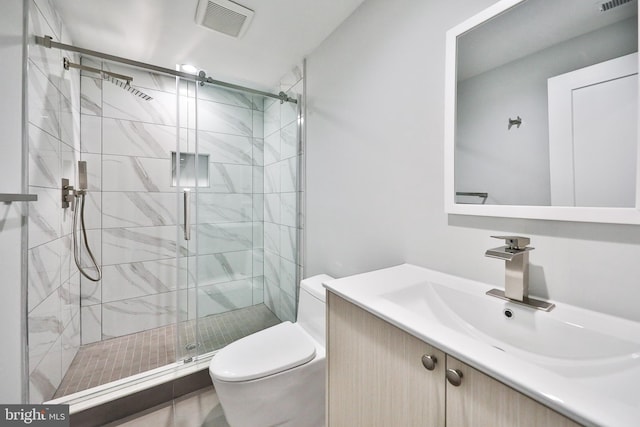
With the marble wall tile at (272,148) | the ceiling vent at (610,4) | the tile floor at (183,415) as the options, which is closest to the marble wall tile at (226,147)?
the marble wall tile at (272,148)

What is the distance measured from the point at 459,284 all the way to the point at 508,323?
0.61 ft

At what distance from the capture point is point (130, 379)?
1543 mm

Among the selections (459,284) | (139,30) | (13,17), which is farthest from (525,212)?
(139,30)

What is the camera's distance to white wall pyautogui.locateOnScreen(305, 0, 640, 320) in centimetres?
71

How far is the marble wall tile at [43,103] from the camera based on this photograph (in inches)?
49.5

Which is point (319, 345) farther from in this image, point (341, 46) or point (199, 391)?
point (341, 46)

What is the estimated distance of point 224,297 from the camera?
1.86 metres

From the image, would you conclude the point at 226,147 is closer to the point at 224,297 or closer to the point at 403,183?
the point at 224,297

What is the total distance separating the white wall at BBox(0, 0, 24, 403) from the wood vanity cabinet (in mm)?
1267

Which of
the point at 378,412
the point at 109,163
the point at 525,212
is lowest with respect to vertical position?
the point at 378,412

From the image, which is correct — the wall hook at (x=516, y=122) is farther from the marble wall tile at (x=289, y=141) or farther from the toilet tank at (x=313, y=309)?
the marble wall tile at (x=289, y=141)

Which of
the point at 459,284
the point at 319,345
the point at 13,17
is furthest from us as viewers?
the point at 319,345

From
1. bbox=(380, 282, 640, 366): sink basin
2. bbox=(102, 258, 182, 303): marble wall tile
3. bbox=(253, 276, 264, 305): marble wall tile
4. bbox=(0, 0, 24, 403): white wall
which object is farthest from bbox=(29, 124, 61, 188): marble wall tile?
bbox=(380, 282, 640, 366): sink basin

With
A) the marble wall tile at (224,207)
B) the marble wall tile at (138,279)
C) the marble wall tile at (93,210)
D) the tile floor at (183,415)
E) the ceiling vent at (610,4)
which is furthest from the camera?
the marble wall tile at (138,279)
